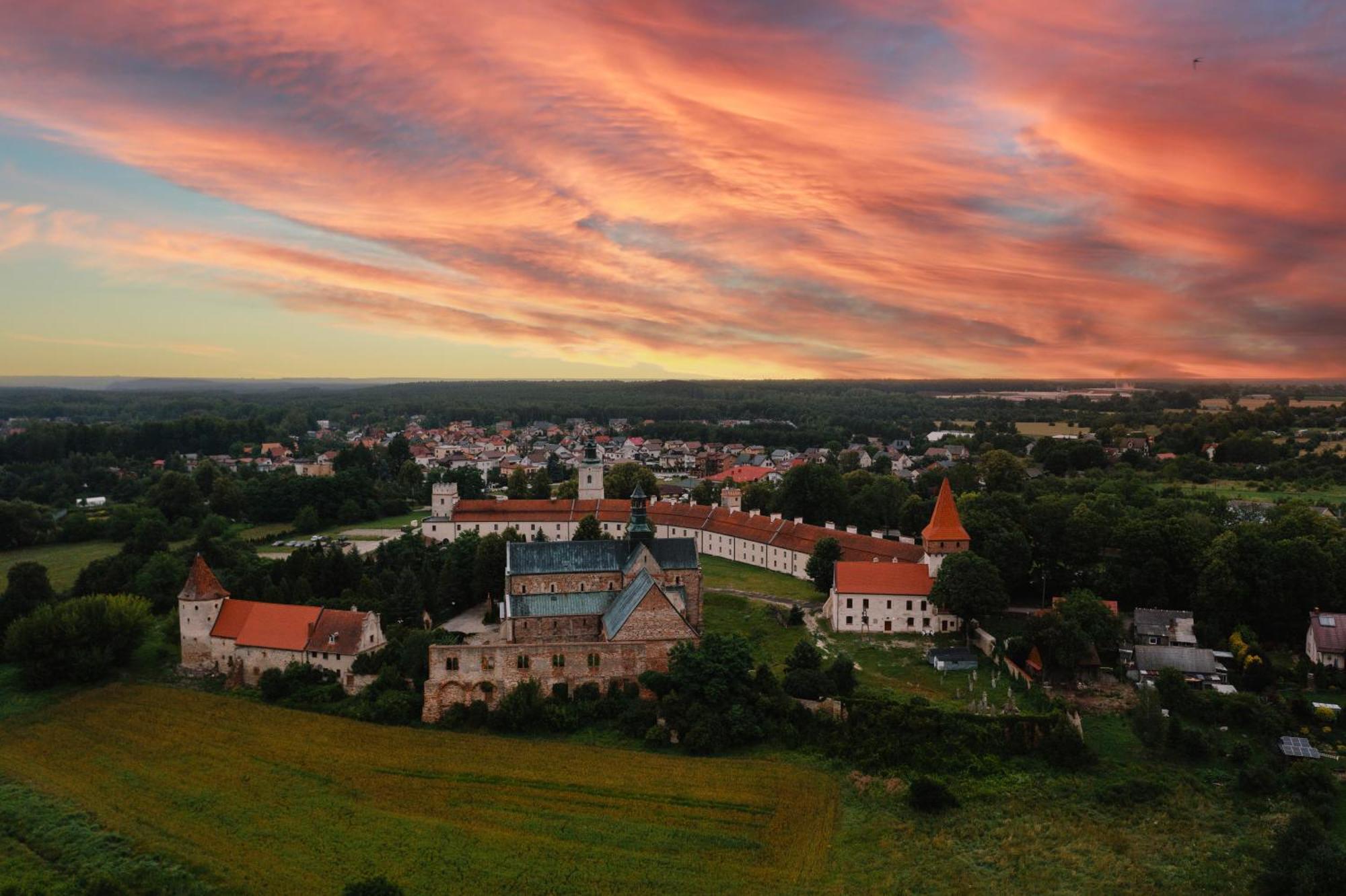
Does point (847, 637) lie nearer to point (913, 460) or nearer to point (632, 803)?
point (632, 803)

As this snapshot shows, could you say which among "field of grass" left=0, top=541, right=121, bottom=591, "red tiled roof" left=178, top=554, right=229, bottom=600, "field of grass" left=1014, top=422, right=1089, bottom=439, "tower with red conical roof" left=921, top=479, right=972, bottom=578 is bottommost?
"field of grass" left=0, top=541, right=121, bottom=591

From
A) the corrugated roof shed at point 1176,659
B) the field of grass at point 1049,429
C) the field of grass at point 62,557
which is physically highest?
the field of grass at point 1049,429

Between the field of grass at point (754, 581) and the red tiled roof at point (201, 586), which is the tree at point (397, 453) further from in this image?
the red tiled roof at point (201, 586)

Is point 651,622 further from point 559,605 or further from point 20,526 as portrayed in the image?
point 20,526

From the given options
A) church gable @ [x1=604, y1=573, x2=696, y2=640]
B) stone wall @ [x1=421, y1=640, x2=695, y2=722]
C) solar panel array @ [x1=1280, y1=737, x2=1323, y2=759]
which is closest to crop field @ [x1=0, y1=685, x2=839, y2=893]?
stone wall @ [x1=421, y1=640, x2=695, y2=722]

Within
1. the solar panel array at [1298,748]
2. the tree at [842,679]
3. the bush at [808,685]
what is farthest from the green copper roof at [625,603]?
the solar panel array at [1298,748]

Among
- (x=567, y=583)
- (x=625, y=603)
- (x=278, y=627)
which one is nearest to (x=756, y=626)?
(x=567, y=583)

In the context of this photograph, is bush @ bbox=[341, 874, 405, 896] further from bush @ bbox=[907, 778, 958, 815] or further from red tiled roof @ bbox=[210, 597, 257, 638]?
red tiled roof @ bbox=[210, 597, 257, 638]
